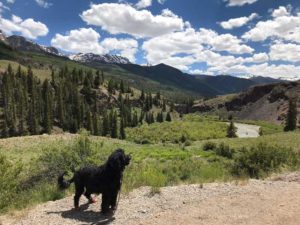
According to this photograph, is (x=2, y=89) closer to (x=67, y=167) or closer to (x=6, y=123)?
(x=6, y=123)

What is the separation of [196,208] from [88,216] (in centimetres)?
329

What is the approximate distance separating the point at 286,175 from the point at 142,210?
7156mm

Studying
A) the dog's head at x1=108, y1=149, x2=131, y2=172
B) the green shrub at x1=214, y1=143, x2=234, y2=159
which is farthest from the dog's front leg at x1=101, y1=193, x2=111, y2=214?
the green shrub at x1=214, y1=143, x2=234, y2=159

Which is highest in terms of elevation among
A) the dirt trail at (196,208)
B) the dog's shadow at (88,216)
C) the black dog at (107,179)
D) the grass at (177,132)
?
the black dog at (107,179)

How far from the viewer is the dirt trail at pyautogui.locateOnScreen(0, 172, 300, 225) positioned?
10773 mm

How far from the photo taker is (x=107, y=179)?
12117 mm

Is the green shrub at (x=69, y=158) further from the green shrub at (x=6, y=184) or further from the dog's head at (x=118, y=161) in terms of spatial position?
the dog's head at (x=118, y=161)

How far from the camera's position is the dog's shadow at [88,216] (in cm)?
1152

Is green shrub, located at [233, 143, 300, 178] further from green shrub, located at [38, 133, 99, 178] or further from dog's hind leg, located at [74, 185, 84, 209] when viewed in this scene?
dog's hind leg, located at [74, 185, 84, 209]

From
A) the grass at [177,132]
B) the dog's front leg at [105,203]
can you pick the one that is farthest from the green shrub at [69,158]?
the grass at [177,132]

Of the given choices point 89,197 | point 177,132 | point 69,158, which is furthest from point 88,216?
point 177,132

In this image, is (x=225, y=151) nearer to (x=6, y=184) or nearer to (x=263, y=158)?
(x=263, y=158)

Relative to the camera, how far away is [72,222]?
11547 millimetres

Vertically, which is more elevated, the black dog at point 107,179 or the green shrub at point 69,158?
the black dog at point 107,179
